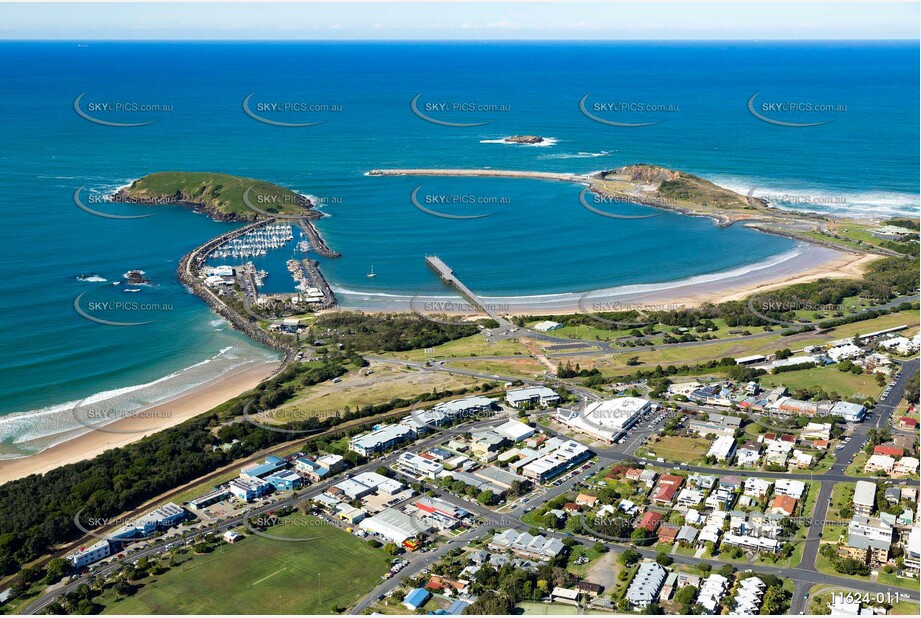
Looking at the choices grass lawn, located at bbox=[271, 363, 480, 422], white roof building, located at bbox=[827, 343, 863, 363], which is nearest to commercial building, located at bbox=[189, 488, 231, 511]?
grass lawn, located at bbox=[271, 363, 480, 422]

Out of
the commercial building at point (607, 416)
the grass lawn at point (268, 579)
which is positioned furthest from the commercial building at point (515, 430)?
the grass lawn at point (268, 579)

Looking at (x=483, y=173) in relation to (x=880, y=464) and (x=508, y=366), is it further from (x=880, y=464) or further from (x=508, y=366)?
(x=880, y=464)

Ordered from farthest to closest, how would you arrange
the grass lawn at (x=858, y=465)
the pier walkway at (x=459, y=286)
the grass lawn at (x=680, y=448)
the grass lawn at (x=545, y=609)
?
1. the pier walkway at (x=459, y=286)
2. the grass lawn at (x=680, y=448)
3. the grass lawn at (x=858, y=465)
4. the grass lawn at (x=545, y=609)

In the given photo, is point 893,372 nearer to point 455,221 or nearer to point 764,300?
point 764,300
